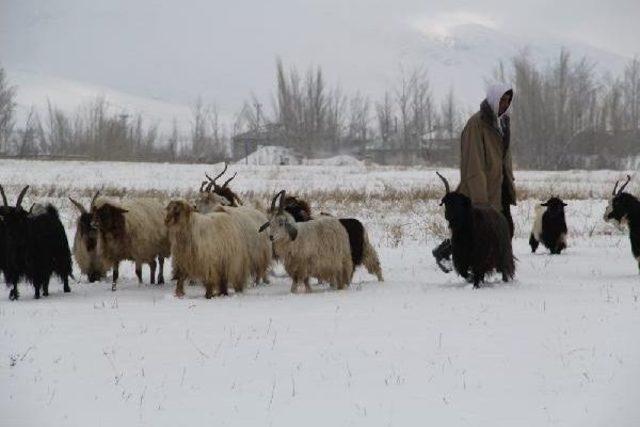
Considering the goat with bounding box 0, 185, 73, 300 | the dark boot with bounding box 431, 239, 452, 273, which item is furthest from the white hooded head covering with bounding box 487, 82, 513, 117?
the goat with bounding box 0, 185, 73, 300

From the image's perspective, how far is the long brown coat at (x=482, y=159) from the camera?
9.99m

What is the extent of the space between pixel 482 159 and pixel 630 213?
2.15m

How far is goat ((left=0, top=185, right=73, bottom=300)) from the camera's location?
9594 mm

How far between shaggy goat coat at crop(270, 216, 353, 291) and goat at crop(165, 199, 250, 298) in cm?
54

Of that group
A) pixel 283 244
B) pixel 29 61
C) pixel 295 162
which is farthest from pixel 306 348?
pixel 29 61

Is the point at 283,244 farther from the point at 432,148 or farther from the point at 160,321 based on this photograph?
the point at 432,148

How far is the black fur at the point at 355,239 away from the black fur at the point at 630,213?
11.2ft

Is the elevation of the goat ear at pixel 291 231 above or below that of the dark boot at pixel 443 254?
above

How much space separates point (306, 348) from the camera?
21.1 ft

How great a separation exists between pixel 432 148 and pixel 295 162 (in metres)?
17.9

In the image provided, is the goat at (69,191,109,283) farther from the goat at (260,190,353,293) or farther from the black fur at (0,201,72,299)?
the goat at (260,190,353,293)

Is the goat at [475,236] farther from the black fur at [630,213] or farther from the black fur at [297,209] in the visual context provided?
the black fur at [297,209]

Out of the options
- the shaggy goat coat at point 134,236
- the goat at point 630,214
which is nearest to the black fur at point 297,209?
the shaggy goat coat at point 134,236

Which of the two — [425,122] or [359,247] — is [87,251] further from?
[425,122]
